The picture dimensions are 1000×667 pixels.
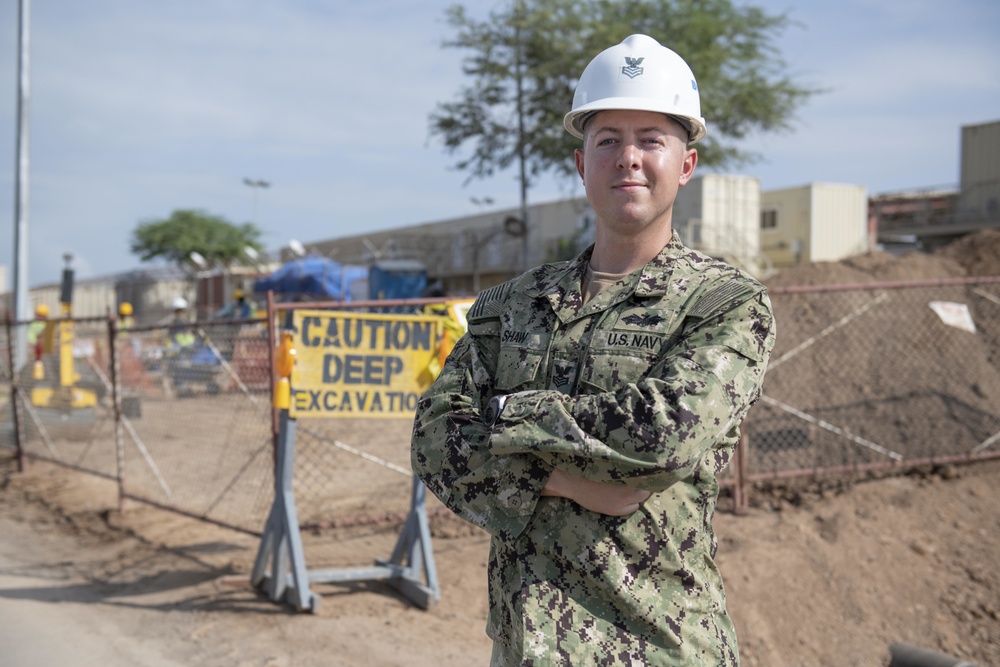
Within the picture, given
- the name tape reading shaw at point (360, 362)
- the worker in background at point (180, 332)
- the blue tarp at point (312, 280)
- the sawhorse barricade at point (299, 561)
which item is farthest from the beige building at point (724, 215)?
the sawhorse barricade at point (299, 561)

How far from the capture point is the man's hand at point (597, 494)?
6.02 ft

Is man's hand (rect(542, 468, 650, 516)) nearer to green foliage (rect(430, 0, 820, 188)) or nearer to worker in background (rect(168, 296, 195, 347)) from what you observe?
worker in background (rect(168, 296, 195, 347))

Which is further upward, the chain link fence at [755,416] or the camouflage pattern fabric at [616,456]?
the camouflage pattern fabric at [616,456]

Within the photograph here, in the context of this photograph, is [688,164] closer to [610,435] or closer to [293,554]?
[610,435]

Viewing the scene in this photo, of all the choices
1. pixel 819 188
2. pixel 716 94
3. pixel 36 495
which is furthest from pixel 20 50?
pixel 819 188

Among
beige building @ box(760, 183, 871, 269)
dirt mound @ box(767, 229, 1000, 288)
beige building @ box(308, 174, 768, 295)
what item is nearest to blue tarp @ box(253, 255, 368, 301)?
beige building @ box(308, 174, 768, 295)

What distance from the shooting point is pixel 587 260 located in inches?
87.3

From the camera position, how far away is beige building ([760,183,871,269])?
80.6 ft

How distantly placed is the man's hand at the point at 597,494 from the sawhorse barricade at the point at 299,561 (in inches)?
141

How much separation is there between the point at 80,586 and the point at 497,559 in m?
5.10

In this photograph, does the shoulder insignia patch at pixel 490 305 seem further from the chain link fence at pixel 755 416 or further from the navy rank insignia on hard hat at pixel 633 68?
the chain link fence at pixel 755 416

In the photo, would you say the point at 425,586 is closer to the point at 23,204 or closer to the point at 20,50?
the point at 23,204

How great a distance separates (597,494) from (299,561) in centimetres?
378

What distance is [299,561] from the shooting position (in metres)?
5.20
